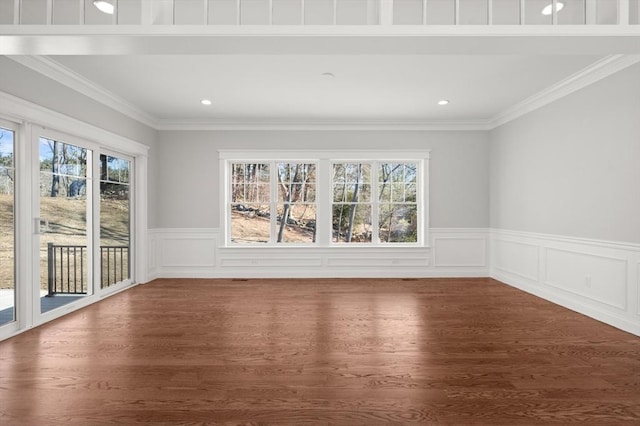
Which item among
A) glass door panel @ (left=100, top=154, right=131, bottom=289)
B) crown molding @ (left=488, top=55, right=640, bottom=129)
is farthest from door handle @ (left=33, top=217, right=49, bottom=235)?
crown molding @ (left=488, top=55, right=640, bottom=129)

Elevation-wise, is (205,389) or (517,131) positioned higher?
(517,131)

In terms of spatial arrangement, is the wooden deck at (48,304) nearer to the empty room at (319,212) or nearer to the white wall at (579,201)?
the empty room at (319,212)

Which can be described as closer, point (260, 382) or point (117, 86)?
point (260, 382)

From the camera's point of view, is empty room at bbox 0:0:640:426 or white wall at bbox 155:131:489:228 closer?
empty room at bbox 0:0:640:426

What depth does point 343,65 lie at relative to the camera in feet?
12.2

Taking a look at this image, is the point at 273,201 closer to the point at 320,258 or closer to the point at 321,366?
the point at 320,258

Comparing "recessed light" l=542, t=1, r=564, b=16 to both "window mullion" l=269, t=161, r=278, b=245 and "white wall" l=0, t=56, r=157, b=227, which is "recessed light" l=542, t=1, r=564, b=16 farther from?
"white wall" l=0, t=56, r=157, b=227

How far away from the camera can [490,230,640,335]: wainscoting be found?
3455mm

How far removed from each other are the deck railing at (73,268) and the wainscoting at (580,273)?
19.9ft

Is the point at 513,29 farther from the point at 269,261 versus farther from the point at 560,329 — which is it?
the point at 269,261

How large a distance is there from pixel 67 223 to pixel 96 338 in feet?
5.43

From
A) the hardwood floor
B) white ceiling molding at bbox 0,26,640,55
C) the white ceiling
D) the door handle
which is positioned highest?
the white ceiling

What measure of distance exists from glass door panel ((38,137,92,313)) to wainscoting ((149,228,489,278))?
168 centimetres

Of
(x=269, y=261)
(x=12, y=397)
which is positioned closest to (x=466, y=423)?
(x=12, y=397)
